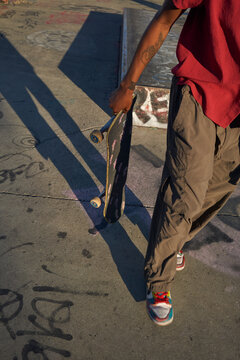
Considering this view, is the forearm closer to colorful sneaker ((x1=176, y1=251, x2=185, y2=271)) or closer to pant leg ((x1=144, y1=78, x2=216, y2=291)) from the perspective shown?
pant leg ((x1=144, y1=78, x2=216, y2=291))

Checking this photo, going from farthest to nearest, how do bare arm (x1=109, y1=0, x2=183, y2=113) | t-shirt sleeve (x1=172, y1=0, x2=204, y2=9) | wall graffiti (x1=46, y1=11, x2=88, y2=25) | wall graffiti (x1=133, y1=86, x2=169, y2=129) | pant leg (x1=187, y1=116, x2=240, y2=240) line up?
wall graffiti (x1=46, y1=11, x2=88, y2=25) → wall graffiti (x1=133, y1=86, x2=169, y2=129) → pant leg (x1=187, y1=116, x2=240, y2=240) → bare arm (x1=109, y1=0, x2=183, y2=113) → t-shirt sleeve (x1=172, y1=0, x2=204, y2=9)

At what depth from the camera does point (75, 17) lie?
7.65 metres

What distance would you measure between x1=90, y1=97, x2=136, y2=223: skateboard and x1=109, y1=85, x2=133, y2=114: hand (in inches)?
2.9

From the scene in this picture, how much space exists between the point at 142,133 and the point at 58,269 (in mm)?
1938

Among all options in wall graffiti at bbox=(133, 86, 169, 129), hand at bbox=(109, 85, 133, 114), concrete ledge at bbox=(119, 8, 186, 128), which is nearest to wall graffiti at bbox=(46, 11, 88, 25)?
concrete ledge at bbox=(119, 8, 186, 128)

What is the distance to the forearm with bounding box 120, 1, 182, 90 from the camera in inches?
54.0

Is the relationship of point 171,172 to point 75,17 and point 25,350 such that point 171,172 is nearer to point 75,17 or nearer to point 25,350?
point 25,350

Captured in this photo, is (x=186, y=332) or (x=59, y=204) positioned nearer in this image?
(x=186, y=332)

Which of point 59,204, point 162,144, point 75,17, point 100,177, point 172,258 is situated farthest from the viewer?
point 75,17

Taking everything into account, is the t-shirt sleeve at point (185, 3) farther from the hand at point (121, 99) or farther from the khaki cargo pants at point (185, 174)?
the hand at point (121, 99)

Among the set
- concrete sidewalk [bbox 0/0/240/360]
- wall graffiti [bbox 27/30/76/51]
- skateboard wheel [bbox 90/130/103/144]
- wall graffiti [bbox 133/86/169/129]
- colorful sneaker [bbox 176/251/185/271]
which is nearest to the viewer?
concrete sidewalk [bbox 0/0/240/360]

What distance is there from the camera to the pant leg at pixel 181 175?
141cm

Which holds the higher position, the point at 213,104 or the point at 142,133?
the point at 213,104

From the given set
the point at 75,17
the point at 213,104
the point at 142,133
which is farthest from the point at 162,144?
the point at 75,17
